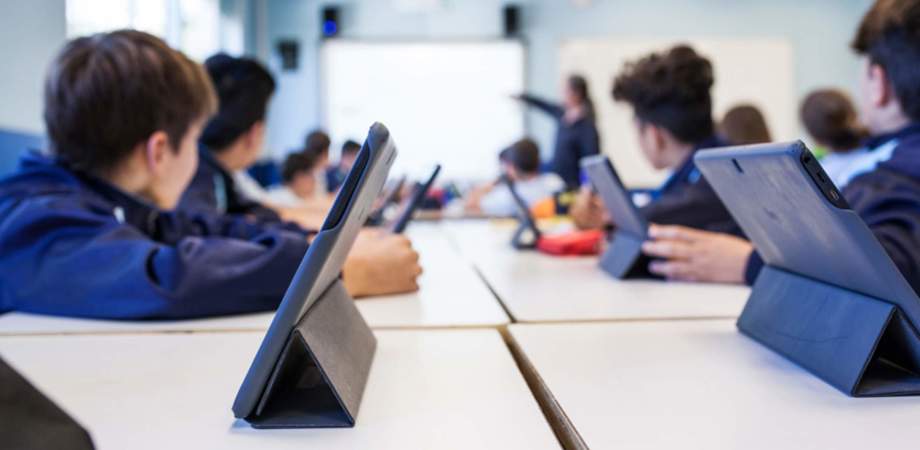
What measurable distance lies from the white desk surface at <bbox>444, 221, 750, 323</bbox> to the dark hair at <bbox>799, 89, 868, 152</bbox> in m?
1.58

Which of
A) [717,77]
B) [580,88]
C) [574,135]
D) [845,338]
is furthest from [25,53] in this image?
[717,77]

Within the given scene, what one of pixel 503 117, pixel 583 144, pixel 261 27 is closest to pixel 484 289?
pixel 583 144

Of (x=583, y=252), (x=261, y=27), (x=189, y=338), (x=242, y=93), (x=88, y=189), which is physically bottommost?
(x=583, y=252)

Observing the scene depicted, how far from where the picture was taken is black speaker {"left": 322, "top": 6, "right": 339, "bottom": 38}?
6164 millimetres

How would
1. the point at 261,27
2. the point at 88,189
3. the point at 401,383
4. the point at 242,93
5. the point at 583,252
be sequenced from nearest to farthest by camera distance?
the point at 401,383 → the point at 88,189 → the point at 583,252 → the point at 242,93 → the point at 261,27

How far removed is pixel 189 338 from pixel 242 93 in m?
1.49

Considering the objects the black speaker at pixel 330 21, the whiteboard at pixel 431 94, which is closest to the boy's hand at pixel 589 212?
the whiteboard at pixel 431 94

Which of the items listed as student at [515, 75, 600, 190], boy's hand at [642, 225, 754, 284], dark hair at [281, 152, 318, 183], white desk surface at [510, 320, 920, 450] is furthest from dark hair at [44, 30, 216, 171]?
student at [515, 75, 600, 190]

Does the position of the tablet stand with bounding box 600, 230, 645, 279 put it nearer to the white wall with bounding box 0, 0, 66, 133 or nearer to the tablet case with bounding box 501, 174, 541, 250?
the tablet case with bounding box 501, 174, 541, 250

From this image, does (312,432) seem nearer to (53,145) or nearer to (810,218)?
(810,218)

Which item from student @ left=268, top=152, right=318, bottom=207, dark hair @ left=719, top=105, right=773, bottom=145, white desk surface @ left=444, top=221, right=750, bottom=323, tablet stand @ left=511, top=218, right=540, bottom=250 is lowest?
student @ left=268, top=152, right=318, bottom=207

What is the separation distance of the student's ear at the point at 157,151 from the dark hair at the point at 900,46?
3.83 feet

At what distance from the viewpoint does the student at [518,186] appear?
3.65m

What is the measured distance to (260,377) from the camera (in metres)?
0.53
